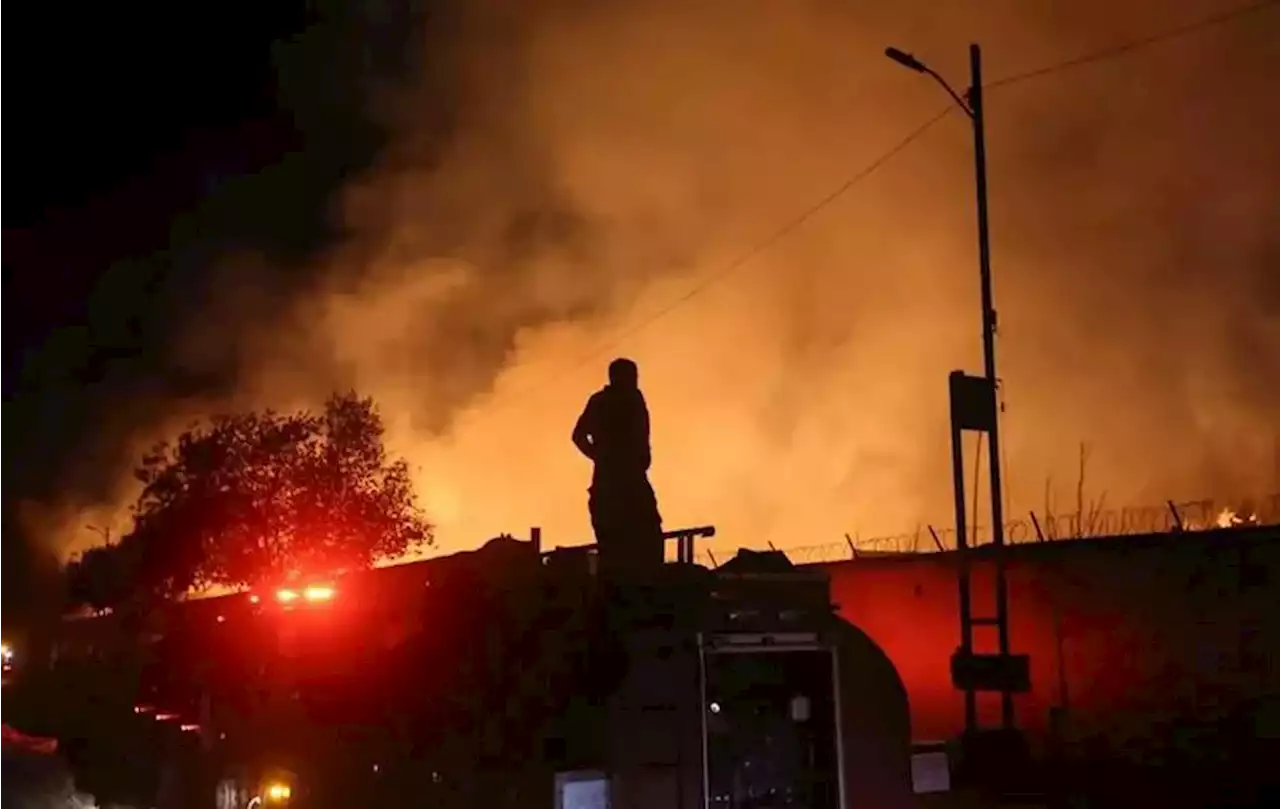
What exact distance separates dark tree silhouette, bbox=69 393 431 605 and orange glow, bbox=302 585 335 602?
20065 millimetres

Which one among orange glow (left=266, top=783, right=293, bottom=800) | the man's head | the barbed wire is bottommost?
orange glow (left=266, top=783, right=293, bottom=800)

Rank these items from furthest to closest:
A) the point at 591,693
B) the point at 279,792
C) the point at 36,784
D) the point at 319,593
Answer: the point at 36,784
the point at 319,593
the point at 279,792
the point at 591,693

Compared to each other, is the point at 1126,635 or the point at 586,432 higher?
the point at 586,432

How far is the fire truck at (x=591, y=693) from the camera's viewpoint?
9164mm

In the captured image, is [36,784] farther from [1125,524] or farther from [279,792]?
[1125,524]

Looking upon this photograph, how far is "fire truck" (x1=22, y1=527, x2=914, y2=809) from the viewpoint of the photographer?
9164 millimetres

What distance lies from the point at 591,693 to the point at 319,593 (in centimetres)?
434

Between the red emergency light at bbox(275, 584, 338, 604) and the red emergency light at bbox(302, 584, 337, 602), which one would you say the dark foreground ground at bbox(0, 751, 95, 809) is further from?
the red emergency light at bbox(302, 584, 337, 602)

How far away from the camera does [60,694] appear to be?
2314 centimetres

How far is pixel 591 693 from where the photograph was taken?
943cm

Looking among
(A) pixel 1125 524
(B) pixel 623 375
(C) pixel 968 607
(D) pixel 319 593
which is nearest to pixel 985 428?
(C) pixel 968 607

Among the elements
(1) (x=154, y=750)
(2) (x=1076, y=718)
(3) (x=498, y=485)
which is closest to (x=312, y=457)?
(3) (x=498, y=485)

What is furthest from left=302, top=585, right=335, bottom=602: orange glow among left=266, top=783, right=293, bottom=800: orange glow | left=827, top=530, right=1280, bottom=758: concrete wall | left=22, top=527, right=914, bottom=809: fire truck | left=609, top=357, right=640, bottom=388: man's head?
left=827, top=530, right=1280, bottom=758: concrete wall

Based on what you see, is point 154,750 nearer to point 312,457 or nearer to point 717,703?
point 717,703
